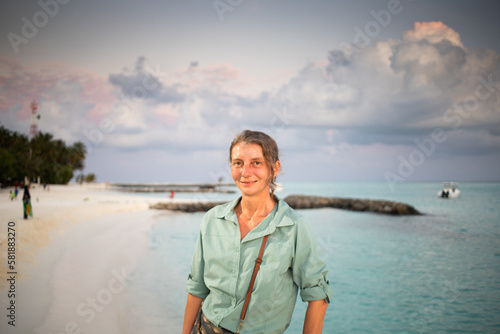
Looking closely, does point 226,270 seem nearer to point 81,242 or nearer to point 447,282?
point 81,242

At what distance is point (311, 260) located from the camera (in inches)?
69.8

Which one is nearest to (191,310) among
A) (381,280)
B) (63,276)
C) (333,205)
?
(63,276)

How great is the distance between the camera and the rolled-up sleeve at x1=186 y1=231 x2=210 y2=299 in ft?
6.50

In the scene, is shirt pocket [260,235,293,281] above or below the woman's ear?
below

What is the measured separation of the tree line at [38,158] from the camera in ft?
90.8

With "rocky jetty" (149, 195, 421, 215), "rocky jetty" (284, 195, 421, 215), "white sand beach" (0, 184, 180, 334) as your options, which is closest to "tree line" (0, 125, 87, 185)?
"rocky jetty" (149, 195, 421, 215)

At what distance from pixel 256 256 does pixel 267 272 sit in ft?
0.32

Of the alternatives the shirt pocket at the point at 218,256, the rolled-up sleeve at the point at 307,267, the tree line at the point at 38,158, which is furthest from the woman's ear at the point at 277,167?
the tree line at the point at 38,158

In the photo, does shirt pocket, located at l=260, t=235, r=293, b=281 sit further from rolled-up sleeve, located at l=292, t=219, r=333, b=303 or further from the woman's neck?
the woman's neck

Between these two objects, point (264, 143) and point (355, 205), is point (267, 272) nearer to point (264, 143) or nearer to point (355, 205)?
point (264, 143)

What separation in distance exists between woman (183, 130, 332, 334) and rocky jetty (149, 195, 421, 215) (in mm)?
29974

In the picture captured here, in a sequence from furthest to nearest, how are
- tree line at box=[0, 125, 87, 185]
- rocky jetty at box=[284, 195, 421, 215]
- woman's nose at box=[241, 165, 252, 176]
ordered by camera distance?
rocky jetty at box=[284, 195, 421, 215] → tree line at box=[0, 125, 87, 185] → woman's nose at box=[241, 165, 252, 176]

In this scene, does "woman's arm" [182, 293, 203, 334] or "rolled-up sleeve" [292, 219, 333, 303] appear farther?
"woman's arm" [182, 293, 203, 334]

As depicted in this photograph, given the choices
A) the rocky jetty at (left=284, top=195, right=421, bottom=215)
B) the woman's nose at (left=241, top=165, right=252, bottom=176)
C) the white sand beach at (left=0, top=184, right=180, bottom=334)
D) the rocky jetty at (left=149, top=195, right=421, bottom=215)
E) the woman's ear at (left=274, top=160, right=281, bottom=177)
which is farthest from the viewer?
the rocky jetty at (left=284, top=195, right=421, bottom=215)
